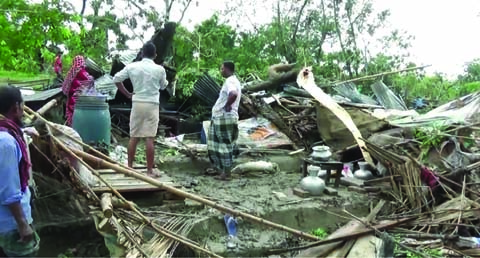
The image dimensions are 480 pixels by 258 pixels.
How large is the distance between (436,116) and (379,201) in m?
1.89

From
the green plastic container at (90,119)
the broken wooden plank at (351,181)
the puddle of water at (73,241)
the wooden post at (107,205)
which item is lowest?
the puddle of water at (73,241)

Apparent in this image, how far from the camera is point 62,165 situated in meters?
4.60

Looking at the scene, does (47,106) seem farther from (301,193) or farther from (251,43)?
(251,43)

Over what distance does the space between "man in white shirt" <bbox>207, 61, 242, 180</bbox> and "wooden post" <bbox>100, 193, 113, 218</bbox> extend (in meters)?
2.58

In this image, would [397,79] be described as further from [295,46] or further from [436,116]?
[436,116]

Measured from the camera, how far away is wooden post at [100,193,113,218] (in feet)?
13.9

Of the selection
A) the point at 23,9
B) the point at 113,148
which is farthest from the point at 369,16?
the point at 23,9

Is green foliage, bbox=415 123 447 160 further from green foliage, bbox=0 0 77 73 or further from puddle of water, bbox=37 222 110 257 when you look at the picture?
green foliage, bbox=0 0 77 73

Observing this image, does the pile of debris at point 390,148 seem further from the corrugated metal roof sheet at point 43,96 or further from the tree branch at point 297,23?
the tree branch at point 297,23

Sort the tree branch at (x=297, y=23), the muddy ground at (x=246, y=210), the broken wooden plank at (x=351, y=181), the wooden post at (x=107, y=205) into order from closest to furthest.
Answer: the wooden post at (x=107, y=205), the muddy ground at (x=246, y=210), the broken wooden plank at (x=351, y=181), the tree branch at (x=297, y=23)

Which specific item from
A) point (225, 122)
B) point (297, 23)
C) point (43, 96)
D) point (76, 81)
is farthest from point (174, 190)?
point (297, 23)

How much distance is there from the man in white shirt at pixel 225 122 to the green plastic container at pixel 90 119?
4.69 ft

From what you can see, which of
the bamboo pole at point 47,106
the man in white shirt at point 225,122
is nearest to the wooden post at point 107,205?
the man in white shirt at point 225,122

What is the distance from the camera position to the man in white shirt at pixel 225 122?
6699 millimetres
